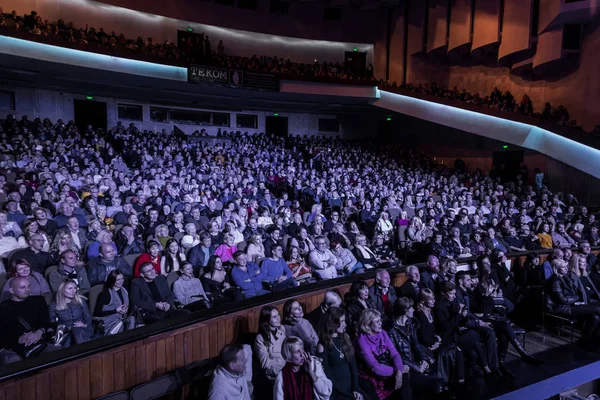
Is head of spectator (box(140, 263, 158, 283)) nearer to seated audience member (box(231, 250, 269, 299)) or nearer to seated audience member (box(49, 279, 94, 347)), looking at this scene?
seated audience member (box(49, 279, 94, 347))

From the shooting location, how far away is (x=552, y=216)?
807cm

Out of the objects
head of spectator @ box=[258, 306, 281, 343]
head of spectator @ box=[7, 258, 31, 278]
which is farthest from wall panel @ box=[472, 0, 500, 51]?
head of spectator @ box=[7, 258, 31, 278]

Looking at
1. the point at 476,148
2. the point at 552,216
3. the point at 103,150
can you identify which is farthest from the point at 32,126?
the point at 476,148

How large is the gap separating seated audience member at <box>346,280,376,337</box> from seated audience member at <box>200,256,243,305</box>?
111cm

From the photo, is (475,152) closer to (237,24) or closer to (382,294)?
(237,24)

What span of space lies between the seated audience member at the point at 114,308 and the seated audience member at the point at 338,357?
1530mm

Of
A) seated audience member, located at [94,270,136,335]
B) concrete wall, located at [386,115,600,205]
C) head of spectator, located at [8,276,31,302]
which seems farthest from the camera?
concrete wall, located at [386,115,600,205]

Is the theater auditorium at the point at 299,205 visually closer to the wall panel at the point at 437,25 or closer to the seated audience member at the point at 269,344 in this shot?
the seated audience member at the point at 269,344

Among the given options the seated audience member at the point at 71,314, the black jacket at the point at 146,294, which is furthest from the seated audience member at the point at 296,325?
the seated audience member at the point at 71,314

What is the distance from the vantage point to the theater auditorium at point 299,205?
2.77 meters

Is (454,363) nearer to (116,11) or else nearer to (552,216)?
(552,216)

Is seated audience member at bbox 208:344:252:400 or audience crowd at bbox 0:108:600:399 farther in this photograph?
audience crowd at bbox 0:108:600:399

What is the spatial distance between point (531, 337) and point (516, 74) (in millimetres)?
11692

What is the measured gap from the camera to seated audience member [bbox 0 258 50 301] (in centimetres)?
288
